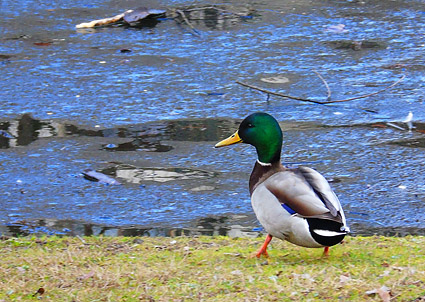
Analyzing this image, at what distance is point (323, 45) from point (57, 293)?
520 cm

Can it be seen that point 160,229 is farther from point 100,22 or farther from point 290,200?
point 100,22

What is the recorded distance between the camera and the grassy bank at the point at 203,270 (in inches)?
148

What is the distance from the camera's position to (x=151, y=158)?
593 cm

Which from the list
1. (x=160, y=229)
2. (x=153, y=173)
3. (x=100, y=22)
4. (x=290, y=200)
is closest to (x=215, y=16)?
(x=100, y=22)

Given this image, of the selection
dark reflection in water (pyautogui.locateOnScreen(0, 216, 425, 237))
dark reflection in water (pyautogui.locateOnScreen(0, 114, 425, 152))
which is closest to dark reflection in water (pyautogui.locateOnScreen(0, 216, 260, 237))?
dark reflection in water (pyautogui.locateOnScreen(0, 216, 425, 237))

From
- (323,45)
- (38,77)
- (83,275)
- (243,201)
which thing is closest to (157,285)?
(83,275)

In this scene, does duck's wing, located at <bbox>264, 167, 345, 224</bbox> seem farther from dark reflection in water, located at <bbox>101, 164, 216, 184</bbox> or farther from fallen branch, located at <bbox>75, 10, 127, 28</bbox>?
fallen branch, located at <bbox>75, 10, 127, 28</bbox>

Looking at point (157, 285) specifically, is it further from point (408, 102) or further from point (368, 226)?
point (408, 102)

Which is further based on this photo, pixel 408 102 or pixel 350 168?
pixel 408 102

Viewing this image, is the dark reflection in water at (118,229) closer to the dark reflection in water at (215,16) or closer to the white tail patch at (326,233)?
the white tail patch at (326,233)

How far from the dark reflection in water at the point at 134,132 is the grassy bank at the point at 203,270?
1.64 metres

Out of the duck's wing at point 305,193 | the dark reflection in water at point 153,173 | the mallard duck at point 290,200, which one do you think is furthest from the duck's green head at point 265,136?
the dark reflection in water at point 153,173

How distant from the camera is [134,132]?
6383mm

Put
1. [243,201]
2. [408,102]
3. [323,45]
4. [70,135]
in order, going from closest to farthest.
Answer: [243,201], [70,135], [408,102], [323,45]
